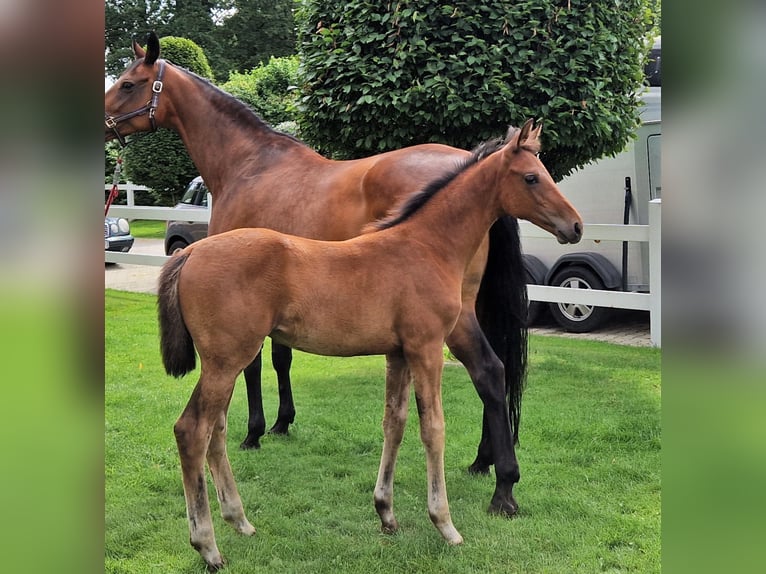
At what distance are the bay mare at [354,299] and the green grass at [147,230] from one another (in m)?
16.6

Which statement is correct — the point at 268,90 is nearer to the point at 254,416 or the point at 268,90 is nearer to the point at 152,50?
the point at 152,50

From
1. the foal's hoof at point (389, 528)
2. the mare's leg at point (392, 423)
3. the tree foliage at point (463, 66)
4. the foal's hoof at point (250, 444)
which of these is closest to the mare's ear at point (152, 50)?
the tree foliage at point (463, 66)

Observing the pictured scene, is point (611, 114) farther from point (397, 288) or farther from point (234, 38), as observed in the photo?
point (234, 38)

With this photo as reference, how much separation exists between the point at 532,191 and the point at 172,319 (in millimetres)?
1530

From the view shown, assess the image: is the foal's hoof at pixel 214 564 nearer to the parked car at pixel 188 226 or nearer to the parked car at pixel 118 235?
the parked car at pixel 188 226

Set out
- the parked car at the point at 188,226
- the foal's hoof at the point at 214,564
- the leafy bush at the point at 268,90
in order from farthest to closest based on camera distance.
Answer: the leafy bush at the point at 268,90 < the parked car at the point at 188,226 < the foal's hoof at the point at 214,564

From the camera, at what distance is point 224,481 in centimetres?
293

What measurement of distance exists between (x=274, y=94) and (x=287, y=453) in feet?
39.4

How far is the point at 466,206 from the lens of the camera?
294 cm

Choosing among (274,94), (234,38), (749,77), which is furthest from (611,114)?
(234,38)

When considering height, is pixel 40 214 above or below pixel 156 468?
above

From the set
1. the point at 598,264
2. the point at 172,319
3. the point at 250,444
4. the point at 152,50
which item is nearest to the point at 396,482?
the point at 250,444

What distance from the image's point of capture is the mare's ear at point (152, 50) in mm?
3808

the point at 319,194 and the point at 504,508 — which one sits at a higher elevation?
the point at 319,194
